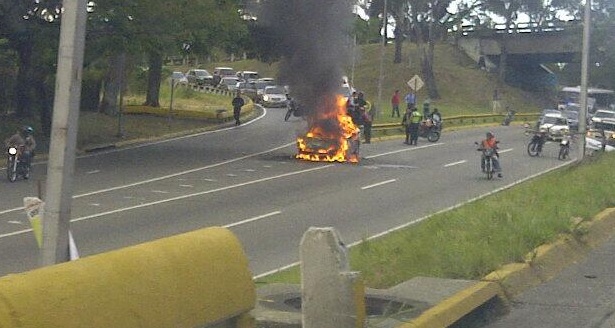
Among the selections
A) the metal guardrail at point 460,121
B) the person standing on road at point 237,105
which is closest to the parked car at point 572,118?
the metal guardrail at point 460,121

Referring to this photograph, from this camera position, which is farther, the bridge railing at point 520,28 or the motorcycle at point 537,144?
the bridge railing at point 520,28

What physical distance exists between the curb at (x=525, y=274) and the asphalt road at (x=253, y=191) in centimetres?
371

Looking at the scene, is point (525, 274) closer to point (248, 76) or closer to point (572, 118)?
point (572, 118)

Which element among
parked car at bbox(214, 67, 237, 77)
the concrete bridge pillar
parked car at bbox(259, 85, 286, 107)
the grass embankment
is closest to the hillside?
parked car at bbox(214, 67, 237, 77)

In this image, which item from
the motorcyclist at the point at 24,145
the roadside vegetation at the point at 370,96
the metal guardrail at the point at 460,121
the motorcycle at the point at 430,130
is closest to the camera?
the motorcyclist at the point at 24,145

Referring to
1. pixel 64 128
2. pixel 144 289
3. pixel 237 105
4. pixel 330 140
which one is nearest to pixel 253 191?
pixel 330 140

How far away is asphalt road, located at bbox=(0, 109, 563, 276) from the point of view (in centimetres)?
1839

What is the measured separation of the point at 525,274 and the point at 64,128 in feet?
16.2

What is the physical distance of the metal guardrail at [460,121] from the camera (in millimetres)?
48031

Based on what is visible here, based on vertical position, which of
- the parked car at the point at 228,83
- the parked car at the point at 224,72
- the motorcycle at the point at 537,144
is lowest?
the motorcycle at the point at 537,144

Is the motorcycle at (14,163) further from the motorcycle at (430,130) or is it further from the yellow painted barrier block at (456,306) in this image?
the motorcycle at (430,130)

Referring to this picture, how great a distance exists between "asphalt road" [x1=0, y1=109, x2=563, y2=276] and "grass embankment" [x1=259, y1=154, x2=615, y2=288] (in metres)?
2.58

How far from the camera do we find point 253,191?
25.9 m

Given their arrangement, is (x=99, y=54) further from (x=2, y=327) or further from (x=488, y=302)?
(x=2, y=327)
